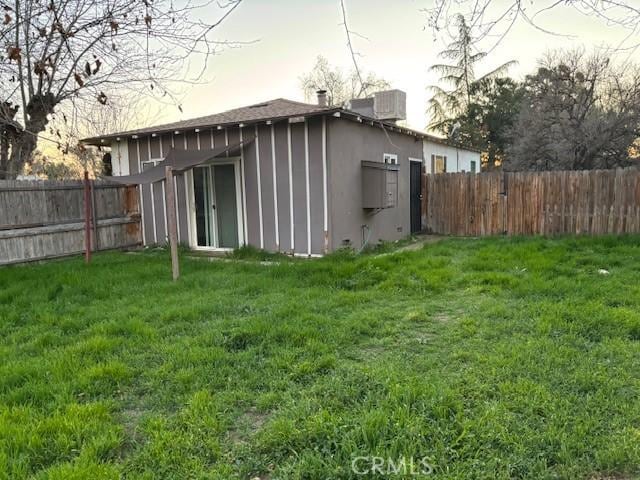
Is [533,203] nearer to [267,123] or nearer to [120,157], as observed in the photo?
[267,123]

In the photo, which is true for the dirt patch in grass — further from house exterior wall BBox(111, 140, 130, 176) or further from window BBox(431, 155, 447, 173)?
window BBox(431, 155, 447, 173)

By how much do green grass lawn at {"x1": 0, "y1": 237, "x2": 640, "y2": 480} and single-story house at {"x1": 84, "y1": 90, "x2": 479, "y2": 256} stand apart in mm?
2549

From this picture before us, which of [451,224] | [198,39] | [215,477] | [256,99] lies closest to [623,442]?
[215,477]

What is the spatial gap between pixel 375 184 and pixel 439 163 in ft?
17.2

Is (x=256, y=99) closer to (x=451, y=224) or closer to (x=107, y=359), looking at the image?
(x=451, y=224)

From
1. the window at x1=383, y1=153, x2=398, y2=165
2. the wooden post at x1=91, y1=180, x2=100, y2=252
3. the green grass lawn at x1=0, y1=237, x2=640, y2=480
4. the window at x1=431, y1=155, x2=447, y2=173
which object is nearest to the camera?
the green grass lawn at x1=0, y1=237, x2=640, y2=480

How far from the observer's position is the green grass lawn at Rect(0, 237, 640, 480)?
226 centimetres

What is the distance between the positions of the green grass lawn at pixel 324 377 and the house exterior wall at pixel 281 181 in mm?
2425

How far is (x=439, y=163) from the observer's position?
13.2m

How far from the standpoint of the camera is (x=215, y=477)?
2.14 meters

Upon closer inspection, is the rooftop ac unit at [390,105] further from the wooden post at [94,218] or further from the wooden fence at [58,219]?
the wooden post at [94,218]

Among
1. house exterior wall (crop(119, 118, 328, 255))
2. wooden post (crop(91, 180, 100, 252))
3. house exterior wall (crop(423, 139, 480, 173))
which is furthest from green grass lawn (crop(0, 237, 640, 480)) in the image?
house exterior wall (crop(423, 139, 480, 173))

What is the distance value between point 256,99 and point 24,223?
6.75 m

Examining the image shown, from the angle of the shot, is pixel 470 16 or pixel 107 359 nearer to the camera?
pixel 470 16
